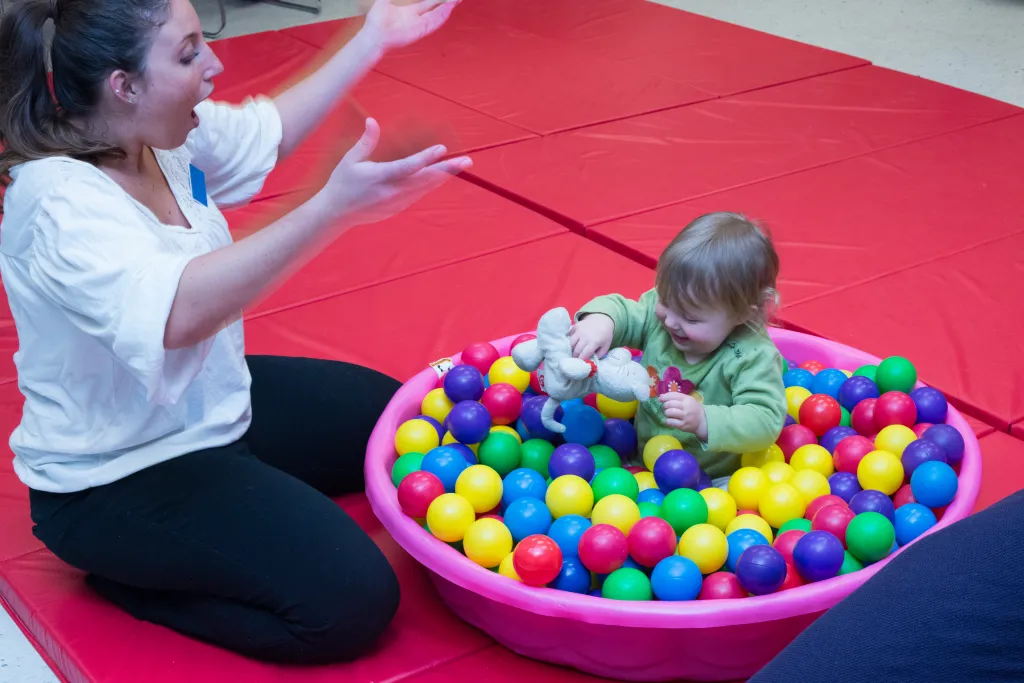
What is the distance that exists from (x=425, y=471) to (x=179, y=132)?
548 millimetres

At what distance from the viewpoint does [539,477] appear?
163 centimetres

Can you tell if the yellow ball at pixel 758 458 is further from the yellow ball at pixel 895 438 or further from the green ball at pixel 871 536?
the green ball at pixel 871 536

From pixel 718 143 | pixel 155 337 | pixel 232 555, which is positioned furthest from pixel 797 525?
pixel 718 143

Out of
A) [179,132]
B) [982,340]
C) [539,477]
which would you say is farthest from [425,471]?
[982,340]

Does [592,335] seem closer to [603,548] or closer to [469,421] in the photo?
[469,421]

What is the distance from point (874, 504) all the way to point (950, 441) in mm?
195

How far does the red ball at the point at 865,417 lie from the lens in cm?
178

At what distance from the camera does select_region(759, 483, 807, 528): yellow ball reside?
1567 mm

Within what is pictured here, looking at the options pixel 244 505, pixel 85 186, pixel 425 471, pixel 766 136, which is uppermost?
pixel 766 136

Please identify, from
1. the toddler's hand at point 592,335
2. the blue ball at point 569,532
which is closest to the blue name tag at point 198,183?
the toddler's hand at point 592,335

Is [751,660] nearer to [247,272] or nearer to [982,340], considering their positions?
[247,272]

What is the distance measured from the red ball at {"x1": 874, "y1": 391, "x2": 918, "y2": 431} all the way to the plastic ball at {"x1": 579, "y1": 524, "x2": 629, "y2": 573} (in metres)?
0.54

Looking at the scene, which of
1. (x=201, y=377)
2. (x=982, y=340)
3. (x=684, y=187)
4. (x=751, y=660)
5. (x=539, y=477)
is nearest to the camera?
(x=751, y=660)

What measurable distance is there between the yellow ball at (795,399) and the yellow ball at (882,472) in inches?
8.9
